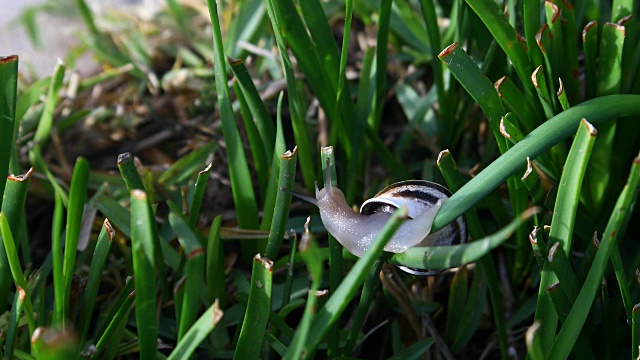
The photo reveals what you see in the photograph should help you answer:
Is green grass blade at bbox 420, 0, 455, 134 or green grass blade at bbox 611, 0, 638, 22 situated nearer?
green grass blade at bbox 611, 0, 638, 22

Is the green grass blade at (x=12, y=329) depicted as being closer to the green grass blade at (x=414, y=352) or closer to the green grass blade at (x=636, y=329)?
the green grass blade at (x=414, y=352)

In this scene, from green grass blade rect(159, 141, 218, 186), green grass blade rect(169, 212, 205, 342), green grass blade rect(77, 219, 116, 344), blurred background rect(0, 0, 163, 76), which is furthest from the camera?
blurred background rect(0, 0, 163, 76)

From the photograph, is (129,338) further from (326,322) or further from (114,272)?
(326,322)

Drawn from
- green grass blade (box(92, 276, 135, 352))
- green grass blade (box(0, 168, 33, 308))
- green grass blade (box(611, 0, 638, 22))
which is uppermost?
green grass blade (box(611, 0, 638, 22))

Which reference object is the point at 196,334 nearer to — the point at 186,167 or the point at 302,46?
the point at 302,46

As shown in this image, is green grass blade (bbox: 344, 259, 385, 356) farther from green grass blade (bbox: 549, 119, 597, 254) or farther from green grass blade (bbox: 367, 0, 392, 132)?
green grass blade (bbox: 367, 0, 392, 132)

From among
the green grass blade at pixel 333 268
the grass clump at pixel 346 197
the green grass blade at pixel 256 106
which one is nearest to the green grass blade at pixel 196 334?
the grass clump at pixel 346 197

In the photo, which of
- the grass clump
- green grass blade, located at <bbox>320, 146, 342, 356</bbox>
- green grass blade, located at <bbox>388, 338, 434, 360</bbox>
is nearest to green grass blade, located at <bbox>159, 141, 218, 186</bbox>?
the grass clump
